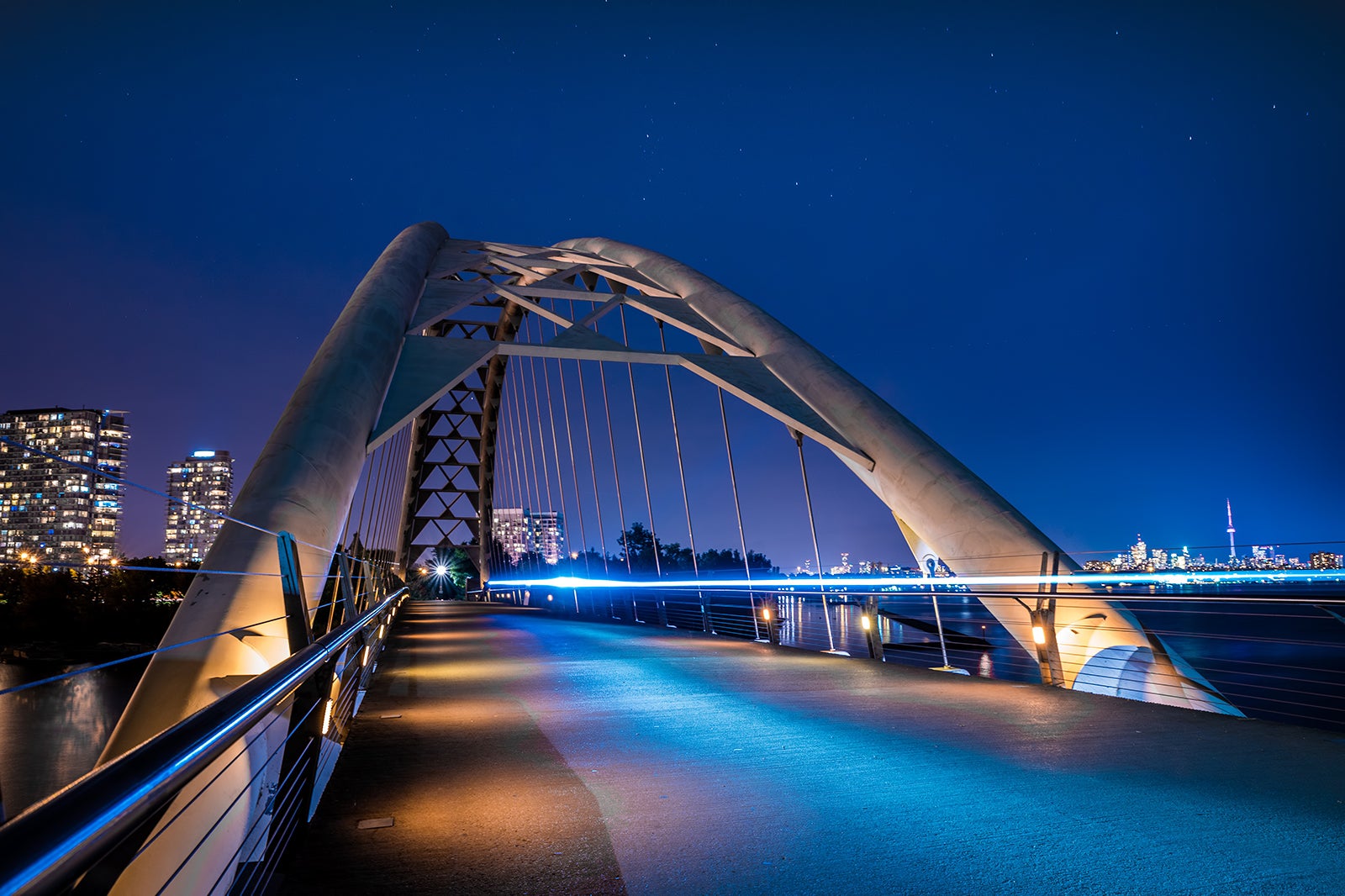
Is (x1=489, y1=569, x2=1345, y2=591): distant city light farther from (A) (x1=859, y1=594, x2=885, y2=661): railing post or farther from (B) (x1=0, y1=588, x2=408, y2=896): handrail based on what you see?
(B) (x1=0, y1=588, x2=408, y2=896): handrail

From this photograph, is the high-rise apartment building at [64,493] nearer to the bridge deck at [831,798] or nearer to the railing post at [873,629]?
the bridge deck at [831,798]

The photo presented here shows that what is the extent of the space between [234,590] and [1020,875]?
624 cm

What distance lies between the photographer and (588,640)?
13359 millimetres

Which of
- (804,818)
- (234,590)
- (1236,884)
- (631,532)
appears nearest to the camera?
(1236,884)

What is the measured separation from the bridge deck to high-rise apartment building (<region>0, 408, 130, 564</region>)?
1.30 metres

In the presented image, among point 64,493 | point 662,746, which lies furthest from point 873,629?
point 64,493

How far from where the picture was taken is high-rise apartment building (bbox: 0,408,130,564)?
6.48ft

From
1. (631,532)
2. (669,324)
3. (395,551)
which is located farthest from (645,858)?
(631,532)

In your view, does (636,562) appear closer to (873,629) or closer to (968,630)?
(968,630)

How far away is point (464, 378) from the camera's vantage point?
14.6 meters

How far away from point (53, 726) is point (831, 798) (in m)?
38.2

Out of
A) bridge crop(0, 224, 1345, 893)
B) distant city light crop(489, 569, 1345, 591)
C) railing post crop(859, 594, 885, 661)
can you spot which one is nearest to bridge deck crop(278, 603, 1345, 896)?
bridge crop(0, 224, 1345, 893)

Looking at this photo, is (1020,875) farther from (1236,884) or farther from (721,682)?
(721,682)

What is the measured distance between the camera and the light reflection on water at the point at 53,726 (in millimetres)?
23609
